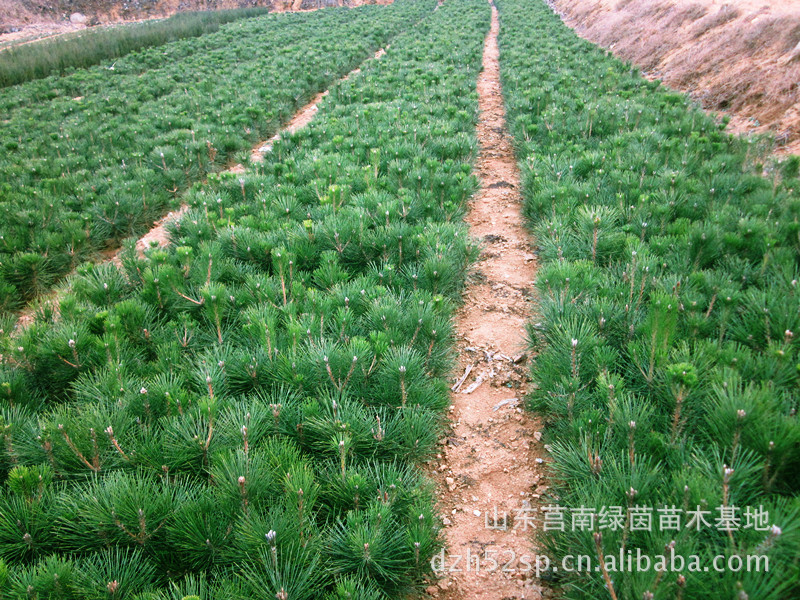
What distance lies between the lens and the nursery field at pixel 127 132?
200 inches

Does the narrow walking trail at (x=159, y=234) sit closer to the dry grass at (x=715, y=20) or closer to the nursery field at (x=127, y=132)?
the nursery field at (x=127, y=132)

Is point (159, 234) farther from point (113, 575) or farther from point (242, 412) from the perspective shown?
point (113, 575)

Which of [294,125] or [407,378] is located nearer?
[407,378]

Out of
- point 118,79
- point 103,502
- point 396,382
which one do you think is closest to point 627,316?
point 396,382

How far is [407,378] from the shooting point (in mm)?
2736

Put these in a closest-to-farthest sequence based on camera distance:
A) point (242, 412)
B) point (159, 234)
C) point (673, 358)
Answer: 1. point (242, 412)
2. point (673, 358)
3. point (159, 234)

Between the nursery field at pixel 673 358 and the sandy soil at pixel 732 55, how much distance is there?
197 cm

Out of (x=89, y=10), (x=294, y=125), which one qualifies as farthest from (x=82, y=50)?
(x=89, y=10)

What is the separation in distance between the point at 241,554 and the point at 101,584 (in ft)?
1.63

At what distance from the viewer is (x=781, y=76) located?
7023 mm

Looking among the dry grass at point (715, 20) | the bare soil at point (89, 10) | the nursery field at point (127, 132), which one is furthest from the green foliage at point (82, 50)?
the dry grass at point (715, 20)

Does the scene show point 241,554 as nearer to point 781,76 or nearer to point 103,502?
point 103,502

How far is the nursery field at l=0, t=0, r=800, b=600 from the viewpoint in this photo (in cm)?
184

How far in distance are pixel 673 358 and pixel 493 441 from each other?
1155 millimetres
